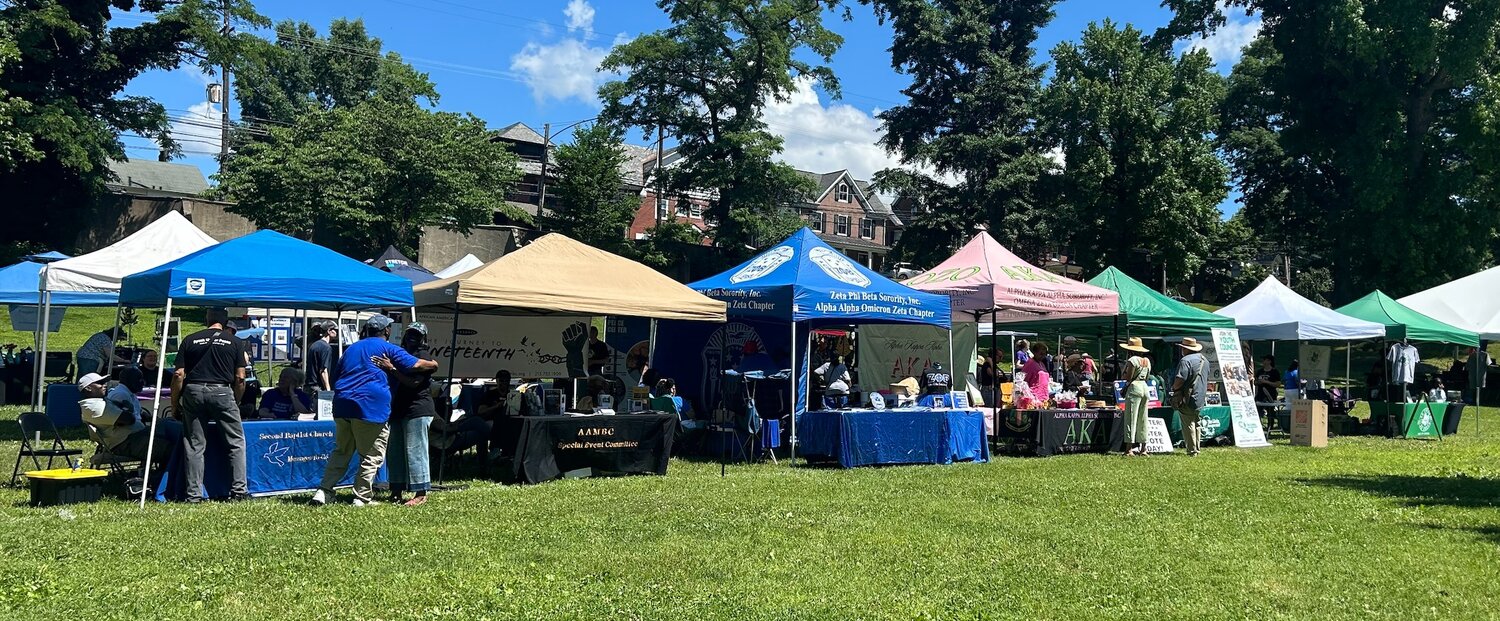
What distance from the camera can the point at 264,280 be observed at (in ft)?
30.3

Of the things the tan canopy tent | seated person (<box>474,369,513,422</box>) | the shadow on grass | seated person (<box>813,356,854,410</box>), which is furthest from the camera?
seated person (<box>813,356,854,410</box>)

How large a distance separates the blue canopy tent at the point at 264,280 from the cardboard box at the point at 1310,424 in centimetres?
1256

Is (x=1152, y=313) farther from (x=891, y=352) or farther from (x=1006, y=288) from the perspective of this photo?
(x=891, y=352)

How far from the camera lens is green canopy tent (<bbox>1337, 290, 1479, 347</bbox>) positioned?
17859mm

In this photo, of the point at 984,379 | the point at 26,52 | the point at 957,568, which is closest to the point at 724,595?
the point at 957,568

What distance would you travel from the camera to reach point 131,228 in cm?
4000

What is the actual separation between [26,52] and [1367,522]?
3818 cm

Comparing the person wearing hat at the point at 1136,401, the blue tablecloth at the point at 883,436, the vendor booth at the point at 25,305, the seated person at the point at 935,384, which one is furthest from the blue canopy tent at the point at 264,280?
the person wearing hat at the point at 1136,401

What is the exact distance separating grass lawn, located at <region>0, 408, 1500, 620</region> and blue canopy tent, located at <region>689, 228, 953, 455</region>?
7.60ft

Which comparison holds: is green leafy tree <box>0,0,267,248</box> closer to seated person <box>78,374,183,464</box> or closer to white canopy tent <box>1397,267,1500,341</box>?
seated person <box>78,374,183,464</box>

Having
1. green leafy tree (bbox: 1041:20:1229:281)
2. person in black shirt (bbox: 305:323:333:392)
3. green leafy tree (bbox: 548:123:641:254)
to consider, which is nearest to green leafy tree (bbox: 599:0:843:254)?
green leafy tree (bbox: 548:123:641:254)

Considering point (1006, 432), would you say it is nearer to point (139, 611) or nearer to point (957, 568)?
point (957, 568)

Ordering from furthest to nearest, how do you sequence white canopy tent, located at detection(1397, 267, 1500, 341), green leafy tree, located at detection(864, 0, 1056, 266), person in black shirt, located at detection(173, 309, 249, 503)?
green leafy tree, located at detection(864, 0, 1056, 266) < white canopy tent, located at detection(1397, 267, 1500, 341) < person in black shirt, located at detection(173, 309, 249, 503)

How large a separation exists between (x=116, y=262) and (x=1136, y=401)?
42.0ft
